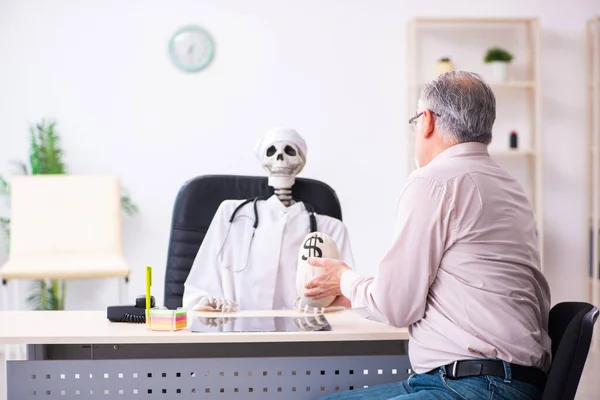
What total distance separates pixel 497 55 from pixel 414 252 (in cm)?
362

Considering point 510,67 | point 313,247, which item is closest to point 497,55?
point 510,67

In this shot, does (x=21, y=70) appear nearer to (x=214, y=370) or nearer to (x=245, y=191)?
(x=245, y=191)

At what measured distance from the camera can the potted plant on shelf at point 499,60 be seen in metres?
4.95

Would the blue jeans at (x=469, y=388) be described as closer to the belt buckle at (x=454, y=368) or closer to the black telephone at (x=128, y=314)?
the belt buckle at (x=454, y=368)

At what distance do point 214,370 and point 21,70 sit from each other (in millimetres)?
3665

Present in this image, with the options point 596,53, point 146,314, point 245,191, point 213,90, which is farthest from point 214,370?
point 596,53

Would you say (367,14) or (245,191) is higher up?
(367,14)

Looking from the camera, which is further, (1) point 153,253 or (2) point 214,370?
(1) point 153,253

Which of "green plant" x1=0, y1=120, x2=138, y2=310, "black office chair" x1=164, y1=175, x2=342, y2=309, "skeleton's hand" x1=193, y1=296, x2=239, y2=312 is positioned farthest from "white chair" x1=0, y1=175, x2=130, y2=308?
"skeleton's hand" x1=193, y1=296, x2=239, y2=312

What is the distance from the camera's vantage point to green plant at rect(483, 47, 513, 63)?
16.2 ft

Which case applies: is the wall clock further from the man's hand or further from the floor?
the man's hand

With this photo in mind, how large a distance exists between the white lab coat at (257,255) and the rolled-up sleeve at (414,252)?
3.38 feet

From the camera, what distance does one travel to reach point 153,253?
5.08 meters

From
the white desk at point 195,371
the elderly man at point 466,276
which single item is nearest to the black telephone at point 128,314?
the white desk at point 195,371
